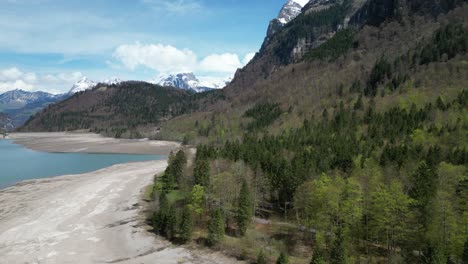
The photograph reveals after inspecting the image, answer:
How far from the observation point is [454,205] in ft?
159

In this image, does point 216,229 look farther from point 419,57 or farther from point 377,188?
point 419,57

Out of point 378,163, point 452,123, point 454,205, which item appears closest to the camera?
point 454,205

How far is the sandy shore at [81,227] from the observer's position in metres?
54.2

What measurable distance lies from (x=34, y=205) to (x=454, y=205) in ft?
256

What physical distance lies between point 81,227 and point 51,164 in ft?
309

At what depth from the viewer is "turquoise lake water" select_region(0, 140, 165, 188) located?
122 metres

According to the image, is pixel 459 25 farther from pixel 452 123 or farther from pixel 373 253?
pixel 373 253

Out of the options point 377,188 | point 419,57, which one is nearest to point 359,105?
point 419,57

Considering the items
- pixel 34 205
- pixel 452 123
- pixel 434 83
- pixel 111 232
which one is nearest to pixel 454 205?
pixel 111 232

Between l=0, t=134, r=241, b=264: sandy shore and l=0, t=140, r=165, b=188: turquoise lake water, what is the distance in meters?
18.9

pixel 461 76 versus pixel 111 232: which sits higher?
pixel 461 76

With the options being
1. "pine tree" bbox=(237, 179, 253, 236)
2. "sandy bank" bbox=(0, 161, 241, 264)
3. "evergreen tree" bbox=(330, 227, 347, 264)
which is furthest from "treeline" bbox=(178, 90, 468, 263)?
"sandy bank" bbox=(0, 161, 241, 264)

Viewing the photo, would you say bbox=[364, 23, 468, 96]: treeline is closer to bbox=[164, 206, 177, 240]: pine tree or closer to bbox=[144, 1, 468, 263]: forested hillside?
bbox=[144, 1, 468, 263]: forested hillside

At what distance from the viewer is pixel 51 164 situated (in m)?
150
